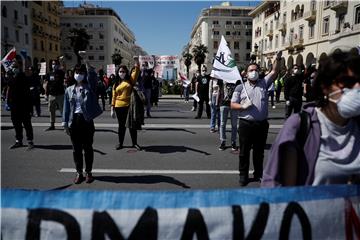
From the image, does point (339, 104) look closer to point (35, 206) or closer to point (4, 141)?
point (35, 206)

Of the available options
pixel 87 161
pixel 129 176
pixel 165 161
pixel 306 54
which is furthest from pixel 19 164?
pixel 306 54

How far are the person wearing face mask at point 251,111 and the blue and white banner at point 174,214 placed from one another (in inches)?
136

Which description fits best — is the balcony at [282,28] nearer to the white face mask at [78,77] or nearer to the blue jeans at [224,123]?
the blue jeans at [224,123]

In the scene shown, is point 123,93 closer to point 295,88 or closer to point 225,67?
point 225,67

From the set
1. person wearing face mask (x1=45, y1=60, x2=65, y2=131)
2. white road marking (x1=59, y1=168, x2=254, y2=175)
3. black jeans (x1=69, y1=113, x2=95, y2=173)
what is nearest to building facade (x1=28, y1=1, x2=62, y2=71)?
person wearing face mask (x1=45, y1=60, x2=65, y2=131)

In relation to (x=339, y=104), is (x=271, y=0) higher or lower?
higher

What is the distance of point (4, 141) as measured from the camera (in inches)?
355

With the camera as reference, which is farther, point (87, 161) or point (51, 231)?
point (87, 161)

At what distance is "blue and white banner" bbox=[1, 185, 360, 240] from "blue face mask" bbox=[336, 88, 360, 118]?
1.43ft

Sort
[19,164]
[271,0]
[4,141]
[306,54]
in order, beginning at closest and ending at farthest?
[19,164]
[4,141]
[306,54]
[271,0]

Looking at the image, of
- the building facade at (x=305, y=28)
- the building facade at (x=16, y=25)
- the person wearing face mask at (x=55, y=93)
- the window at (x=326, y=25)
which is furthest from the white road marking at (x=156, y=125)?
the building facade at (x=16, y=25)

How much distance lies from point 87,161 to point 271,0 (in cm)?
6381

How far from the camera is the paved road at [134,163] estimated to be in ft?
18.6

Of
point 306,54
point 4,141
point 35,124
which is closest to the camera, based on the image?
point 4,141
